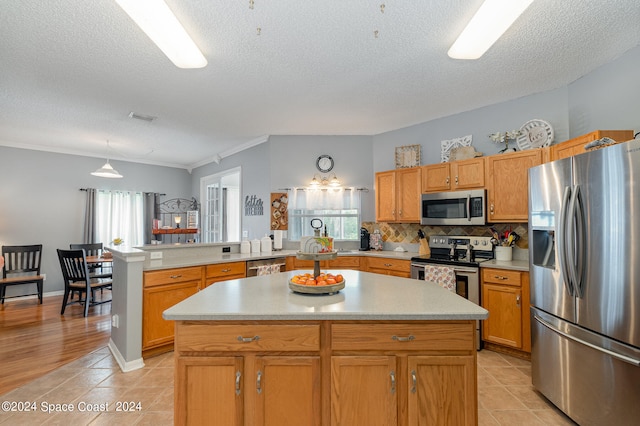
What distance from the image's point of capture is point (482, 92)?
3332mm

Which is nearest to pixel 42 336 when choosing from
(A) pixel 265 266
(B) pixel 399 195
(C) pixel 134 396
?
(C) pixel 134 396

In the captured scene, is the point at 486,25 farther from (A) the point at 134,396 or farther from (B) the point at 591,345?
(A) the point at 134,396

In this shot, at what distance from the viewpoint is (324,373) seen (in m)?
1.51

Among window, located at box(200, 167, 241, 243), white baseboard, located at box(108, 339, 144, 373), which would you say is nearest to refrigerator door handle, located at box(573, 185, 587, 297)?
white baseboard, located at box(108, 339, 144, 373)

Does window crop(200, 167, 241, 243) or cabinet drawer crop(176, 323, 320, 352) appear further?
window crop(200, 167, 241, 243)

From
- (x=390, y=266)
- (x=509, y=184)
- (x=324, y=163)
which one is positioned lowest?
(x=390, y=266)

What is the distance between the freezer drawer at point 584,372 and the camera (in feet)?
5.51

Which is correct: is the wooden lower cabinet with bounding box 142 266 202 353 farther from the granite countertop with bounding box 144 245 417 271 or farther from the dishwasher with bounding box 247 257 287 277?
the dishwasher with bounding box 247 257 287 277

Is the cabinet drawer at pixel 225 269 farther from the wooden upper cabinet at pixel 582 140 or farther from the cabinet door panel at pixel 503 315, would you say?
the wooden upper cabinet at pixel 582 140

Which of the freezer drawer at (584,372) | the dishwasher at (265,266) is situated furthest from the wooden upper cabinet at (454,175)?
the dishwasher at (265,266)

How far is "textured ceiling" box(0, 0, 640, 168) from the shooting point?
205 centimetres

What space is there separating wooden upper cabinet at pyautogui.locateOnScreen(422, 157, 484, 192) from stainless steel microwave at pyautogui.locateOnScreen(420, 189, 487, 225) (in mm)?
98

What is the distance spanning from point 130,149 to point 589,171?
22.0ft

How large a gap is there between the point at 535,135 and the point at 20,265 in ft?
25.4
